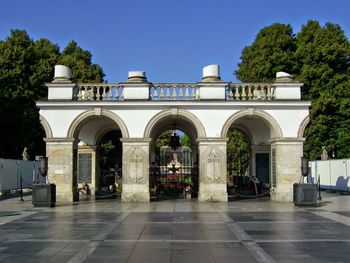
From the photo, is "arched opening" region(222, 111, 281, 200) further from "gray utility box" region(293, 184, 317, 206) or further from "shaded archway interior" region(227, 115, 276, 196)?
"gray utility box" region(293, 184, 317, 206)

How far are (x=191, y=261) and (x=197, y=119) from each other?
14.2 m

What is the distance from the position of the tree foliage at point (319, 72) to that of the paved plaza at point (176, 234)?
17.1 m

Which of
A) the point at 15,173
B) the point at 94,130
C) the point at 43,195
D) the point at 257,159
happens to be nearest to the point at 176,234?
the point at 43,195

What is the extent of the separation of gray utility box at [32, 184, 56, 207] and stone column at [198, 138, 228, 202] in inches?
269

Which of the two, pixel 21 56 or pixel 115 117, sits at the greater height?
pixel 21 56

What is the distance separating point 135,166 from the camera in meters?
23.0

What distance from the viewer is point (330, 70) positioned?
3628cm

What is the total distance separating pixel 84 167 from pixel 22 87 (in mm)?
12808

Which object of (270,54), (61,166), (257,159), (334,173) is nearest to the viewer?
(61,166)

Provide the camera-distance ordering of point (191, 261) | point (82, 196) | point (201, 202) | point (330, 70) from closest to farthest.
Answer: point (191, 261)
point (201, 202)
point (82, 196)
point (330, 70)

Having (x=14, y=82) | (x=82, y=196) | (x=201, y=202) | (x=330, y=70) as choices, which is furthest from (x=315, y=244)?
(x=14, y=82)

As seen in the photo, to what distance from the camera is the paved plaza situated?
9.71m

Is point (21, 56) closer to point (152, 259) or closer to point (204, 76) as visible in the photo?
point (204, 76)

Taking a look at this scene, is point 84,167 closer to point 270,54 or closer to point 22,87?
point 22,87
